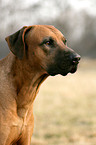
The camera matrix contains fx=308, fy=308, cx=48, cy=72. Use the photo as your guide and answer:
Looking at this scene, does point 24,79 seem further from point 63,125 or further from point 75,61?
point 63,125

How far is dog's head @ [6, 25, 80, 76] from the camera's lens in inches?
154

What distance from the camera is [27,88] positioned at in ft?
13.8

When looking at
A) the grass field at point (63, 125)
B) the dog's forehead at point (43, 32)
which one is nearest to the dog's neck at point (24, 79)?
the dog's forehead at point (43, 32)

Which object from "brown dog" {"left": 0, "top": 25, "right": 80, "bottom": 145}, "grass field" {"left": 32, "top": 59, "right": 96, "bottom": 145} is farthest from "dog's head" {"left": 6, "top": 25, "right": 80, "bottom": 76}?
"grass field" {"left": 32, "top": 59, "right": 96, "bottom": 145}

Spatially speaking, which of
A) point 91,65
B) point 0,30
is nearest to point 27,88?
point 0,30

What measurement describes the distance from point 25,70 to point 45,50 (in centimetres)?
39

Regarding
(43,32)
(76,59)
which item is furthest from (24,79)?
(76,59)

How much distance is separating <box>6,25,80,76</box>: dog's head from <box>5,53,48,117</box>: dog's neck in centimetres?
9

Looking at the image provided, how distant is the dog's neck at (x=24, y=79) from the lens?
4.14 m

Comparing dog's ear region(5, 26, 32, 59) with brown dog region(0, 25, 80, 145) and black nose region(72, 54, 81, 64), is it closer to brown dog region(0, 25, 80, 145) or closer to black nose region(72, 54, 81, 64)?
brown dog region(0, 25, 80, 145)

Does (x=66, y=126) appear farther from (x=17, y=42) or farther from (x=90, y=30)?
(x=90, y=30)

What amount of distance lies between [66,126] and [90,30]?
74180 mm

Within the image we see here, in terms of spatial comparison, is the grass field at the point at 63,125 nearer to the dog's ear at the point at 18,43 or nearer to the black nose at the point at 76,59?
the dog's ear at the point at 18,43

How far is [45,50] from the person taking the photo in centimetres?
401
